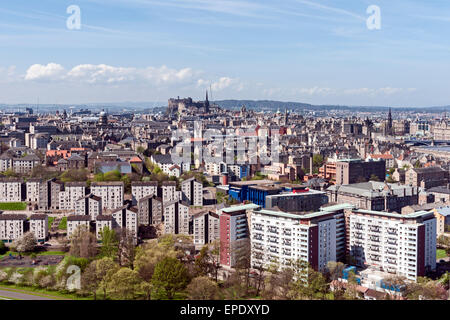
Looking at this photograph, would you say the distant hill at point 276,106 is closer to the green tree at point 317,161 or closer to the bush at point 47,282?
the green tree at point 317,161

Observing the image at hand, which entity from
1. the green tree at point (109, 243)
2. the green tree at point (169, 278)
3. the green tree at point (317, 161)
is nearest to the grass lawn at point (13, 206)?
the green tree at point (109, 243)

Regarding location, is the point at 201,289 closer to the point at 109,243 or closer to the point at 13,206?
the point at 109,243

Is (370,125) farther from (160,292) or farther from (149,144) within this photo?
(160,292)

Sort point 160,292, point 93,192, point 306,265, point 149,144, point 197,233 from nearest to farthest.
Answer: point 160,292
point 306,265
point 197,233
point 93,192
point 149,144

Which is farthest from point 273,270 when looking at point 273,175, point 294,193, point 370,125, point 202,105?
point 202,105

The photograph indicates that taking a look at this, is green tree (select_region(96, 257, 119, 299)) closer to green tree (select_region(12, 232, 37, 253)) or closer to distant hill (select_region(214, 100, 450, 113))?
green tree (select_region(12, 232, 37, 253))
